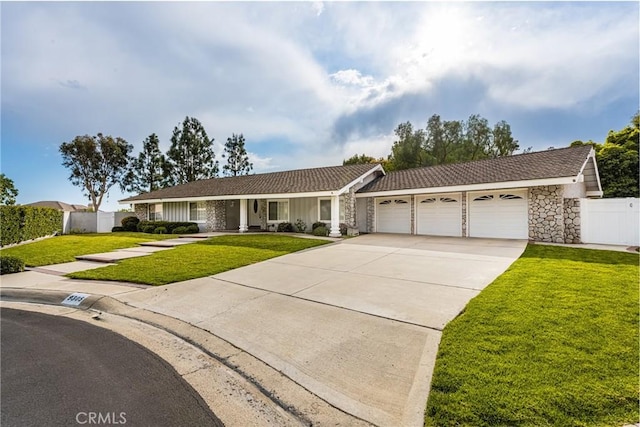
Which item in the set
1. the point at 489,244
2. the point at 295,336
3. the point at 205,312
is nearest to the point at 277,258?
the point at 205,312

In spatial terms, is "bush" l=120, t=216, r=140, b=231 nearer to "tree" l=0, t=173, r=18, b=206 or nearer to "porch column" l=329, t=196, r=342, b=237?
"tree" l=0, t=173, r=18, b=206

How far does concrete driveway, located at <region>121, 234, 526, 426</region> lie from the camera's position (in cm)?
313

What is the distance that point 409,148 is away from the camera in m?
32.4

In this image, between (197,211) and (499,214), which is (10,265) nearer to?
(197,211)

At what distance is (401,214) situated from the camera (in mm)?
17391

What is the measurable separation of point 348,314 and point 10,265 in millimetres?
11314

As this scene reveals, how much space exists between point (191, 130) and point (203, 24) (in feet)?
99.0

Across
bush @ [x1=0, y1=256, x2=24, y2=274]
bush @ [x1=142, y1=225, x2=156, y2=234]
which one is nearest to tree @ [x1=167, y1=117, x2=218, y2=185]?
bush @ [x1=142, y1=225, x2=156, y2=234]

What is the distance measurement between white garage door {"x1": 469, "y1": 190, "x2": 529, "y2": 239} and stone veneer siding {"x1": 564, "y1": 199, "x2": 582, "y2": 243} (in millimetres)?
1397

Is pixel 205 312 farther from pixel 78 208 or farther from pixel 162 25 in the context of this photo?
pixel 78 208

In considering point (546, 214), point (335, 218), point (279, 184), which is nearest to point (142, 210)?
point (279, 184)

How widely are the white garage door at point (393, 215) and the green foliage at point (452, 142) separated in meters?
16.0

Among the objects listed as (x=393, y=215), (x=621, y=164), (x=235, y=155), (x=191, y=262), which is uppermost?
(x=235, y=155)

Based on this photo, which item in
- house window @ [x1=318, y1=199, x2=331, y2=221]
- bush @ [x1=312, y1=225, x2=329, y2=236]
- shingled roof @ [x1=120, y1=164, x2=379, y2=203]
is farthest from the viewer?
house window @ [x1=318, y1=199, x2=331, y2=221]
